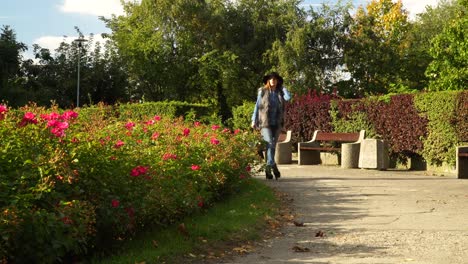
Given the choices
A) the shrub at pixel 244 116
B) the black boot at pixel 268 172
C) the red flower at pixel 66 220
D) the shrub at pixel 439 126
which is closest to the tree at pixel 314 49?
the shrub at pixel 244 116

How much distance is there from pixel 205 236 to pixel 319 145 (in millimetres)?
13755

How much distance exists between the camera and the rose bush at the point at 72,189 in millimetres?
4711

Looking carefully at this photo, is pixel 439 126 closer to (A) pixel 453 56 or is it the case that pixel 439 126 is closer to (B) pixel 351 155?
(B) pixel 351 155

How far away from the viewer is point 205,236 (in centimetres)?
677

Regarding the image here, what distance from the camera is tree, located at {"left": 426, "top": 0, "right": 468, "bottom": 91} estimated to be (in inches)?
1335

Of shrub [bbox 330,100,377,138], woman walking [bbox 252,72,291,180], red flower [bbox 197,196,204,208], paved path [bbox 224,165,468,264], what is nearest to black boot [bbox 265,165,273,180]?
woman walking [bbox 252,72,291,180]

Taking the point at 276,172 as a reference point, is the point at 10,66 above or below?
above

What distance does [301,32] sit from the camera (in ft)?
133

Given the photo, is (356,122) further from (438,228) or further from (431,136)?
(438,228)

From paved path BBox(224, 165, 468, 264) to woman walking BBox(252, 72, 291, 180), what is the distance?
0.79 metres

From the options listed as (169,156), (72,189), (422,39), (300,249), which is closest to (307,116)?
(169,156)

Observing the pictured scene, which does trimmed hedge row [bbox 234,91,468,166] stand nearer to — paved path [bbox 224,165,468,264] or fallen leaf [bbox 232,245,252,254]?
paved path [bbox 224,165,468,264]

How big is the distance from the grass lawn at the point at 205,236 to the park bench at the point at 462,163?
721 centimetres

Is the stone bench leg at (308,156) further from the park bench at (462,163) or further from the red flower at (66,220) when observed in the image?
the red flower at (66,220)
